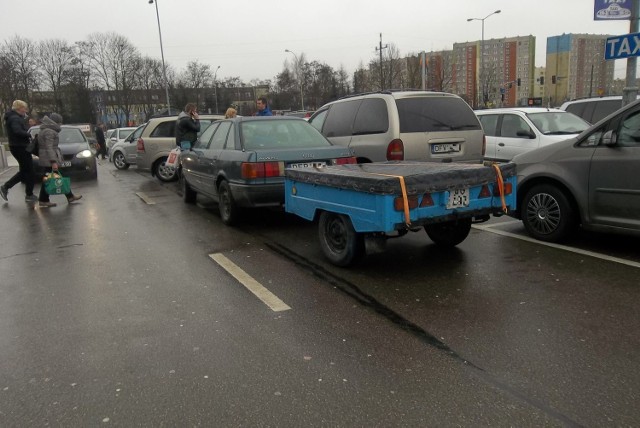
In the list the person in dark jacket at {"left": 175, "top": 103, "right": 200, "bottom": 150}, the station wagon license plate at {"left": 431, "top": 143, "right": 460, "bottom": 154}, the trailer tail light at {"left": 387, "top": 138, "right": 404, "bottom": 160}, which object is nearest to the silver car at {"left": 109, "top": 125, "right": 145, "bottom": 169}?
the person in dark jacket at {"left": 175, "top": 103, "right": 200, "bottom": 150}

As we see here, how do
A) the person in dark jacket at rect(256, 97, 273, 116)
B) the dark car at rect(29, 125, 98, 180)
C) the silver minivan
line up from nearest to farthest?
the silver minivan, the person in dark jacket at rect(256, 97, 273, 116), the dark car at rect(29, 125, 98, 180)

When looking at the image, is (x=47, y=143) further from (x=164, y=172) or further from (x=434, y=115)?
(x=434, y=115)

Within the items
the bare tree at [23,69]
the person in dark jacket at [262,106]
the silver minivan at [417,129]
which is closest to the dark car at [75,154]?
→ the person in dark jacket at [262,106]

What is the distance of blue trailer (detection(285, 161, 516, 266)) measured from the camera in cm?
439

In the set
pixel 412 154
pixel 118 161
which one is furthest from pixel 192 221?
Result: pixel 118 161

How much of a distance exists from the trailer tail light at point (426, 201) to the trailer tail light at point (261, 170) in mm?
2620

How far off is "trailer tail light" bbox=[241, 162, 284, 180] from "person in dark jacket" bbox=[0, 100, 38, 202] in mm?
5488

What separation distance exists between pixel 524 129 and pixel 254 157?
252 inches

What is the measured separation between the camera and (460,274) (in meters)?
4.92

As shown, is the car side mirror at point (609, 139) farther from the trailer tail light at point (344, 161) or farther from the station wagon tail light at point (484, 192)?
the trailer tail light at point (344, 161)

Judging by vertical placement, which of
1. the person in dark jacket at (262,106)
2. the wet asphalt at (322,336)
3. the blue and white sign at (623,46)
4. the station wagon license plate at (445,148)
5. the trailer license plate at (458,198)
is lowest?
the wet asphalt at (322,336)

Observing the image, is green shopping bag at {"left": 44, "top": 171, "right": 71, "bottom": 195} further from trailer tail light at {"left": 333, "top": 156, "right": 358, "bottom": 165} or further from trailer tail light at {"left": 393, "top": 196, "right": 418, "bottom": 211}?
trailer tail light at {"left": 393, "top": 196, "right": 418, "bottom": 211}

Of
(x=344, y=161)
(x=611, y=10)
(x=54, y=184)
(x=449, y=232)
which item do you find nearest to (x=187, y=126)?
(x=54, y=184)

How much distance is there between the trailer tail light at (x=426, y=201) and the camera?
4.53 m
